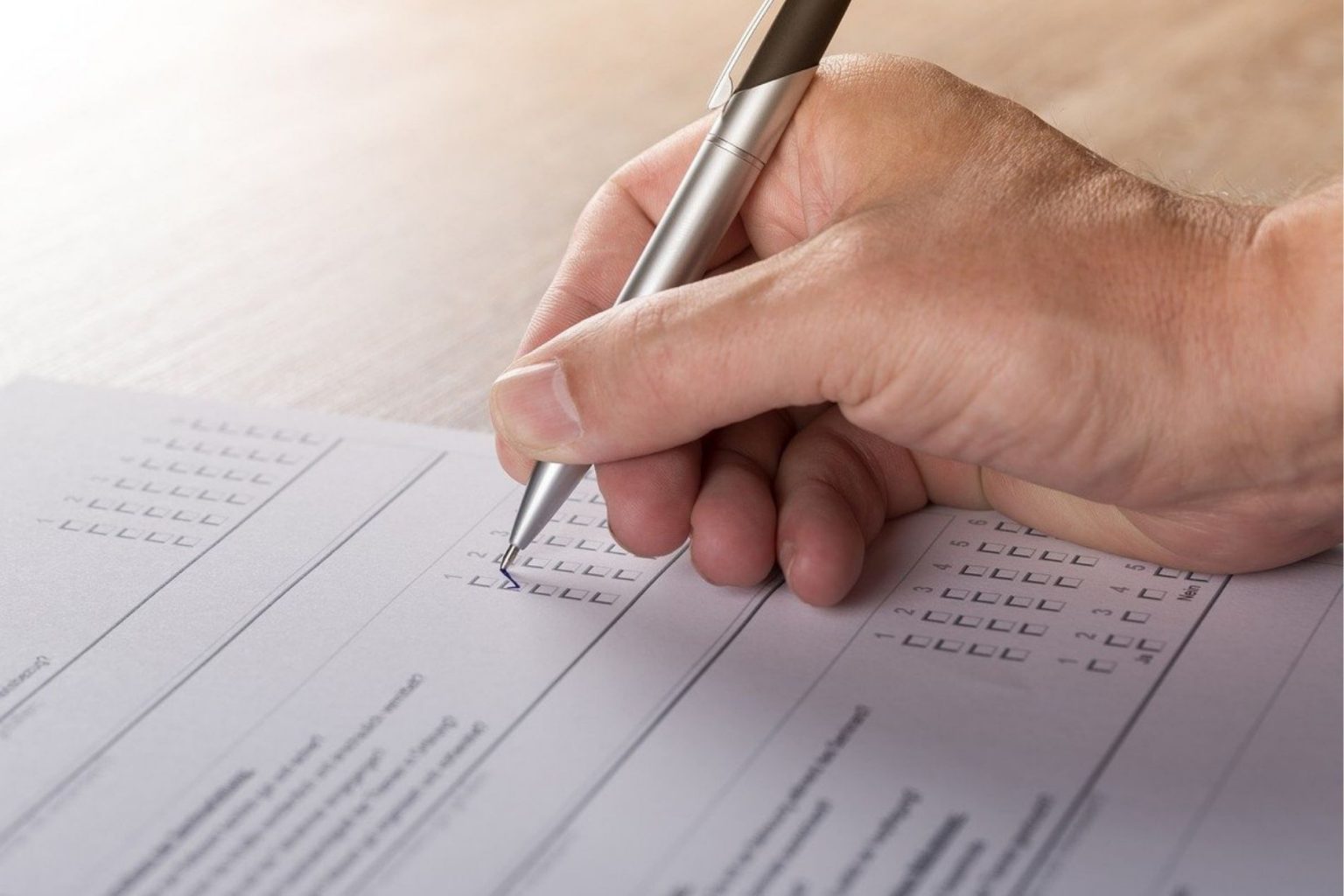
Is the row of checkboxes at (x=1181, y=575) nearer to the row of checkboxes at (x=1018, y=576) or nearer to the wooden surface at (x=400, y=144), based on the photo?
the row of checkboxes at (x=1018, y=576)

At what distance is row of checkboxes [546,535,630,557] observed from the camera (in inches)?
23.4

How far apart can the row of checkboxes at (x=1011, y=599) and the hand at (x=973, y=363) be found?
0.04 m

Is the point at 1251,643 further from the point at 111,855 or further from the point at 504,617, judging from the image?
the point at 111,855

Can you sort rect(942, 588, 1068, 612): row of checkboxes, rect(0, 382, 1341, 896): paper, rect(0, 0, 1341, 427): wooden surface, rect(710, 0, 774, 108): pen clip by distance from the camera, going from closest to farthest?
rect(0, 382, 1341, 896): paper → rect(942, 588, 1068, 612): row of checkboxes → rect(710, 0, 774, 108): pen clip → rect(0, 0, 1341, 427): wooden surface

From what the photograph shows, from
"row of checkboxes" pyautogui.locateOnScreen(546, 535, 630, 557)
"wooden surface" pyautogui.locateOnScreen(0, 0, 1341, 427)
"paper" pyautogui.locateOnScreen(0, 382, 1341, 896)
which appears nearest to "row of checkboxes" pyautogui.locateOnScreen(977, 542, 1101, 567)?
"paper" pyautogui.locateOnScreen(0, 382, 1341, 896)

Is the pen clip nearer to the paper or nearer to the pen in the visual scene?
the pen

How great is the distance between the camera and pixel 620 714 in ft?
1.56

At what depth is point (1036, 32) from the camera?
1145mm

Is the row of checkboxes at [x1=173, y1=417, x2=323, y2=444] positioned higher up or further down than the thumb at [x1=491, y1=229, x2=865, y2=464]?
further down

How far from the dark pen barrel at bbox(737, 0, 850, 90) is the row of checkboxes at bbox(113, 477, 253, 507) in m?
0.28

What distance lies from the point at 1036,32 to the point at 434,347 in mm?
599

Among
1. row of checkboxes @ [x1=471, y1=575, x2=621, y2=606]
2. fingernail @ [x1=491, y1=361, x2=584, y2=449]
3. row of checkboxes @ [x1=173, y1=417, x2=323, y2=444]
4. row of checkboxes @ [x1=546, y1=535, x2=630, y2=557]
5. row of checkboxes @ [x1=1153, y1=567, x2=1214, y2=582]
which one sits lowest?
row of checkboxes @ [x1=1153, y1=567, x2=1214, y2=582]

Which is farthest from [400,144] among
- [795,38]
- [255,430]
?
[795,38]

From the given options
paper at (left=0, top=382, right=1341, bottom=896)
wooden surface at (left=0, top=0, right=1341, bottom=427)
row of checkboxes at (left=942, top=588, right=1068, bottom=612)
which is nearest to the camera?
paper at (left=0, top=382, right=1341, bottom=896)
